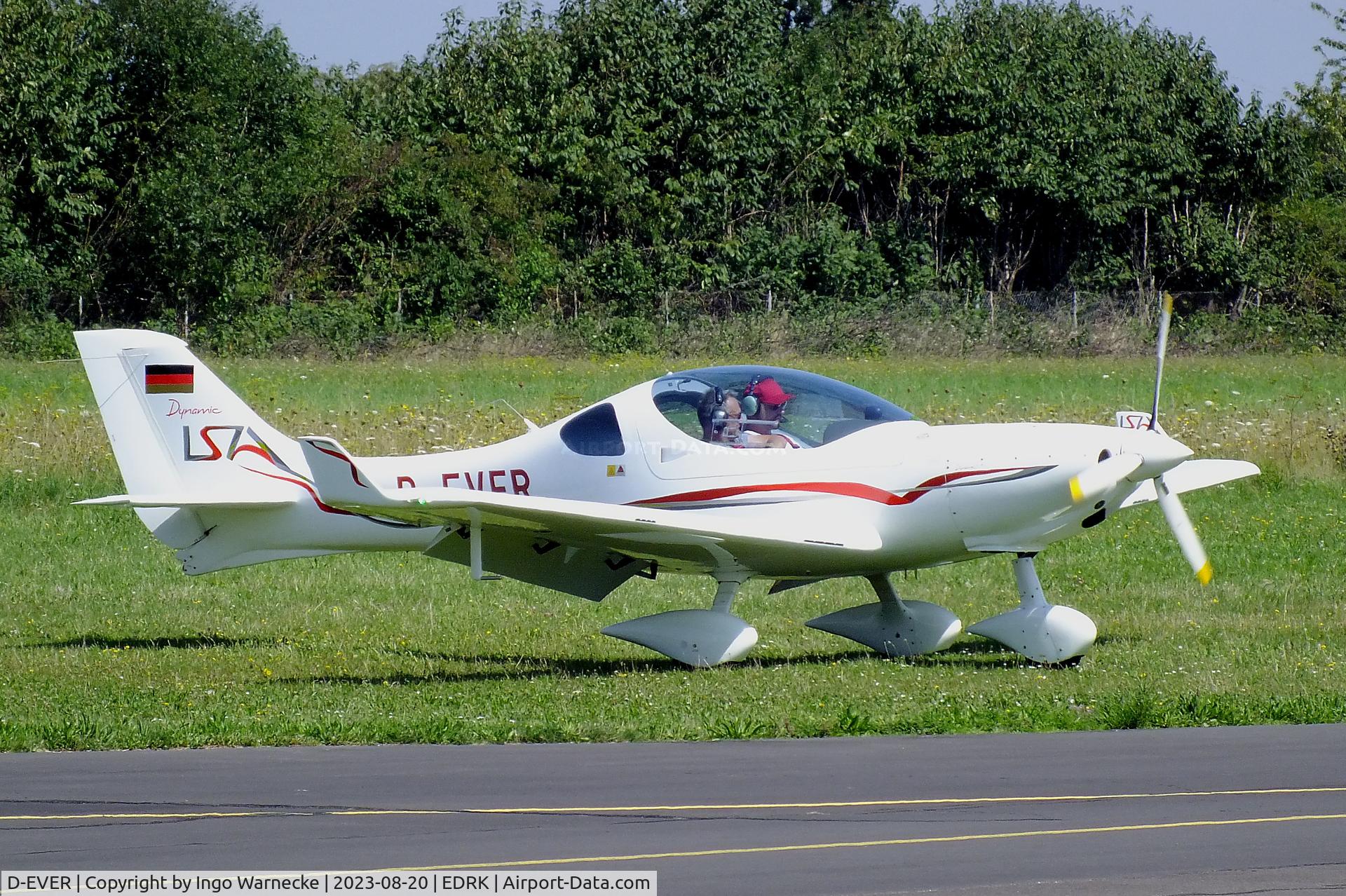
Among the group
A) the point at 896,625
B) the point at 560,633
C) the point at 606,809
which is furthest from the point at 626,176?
the point at 606,809

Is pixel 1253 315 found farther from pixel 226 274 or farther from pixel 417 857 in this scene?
pixel 417 857

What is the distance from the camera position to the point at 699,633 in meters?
10.5

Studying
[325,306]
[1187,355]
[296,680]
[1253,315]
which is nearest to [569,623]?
[296,680]

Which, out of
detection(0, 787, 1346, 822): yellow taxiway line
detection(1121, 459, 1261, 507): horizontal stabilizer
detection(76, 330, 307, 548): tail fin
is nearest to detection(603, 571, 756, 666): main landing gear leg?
detection(76, 330, 307, 548): tail fin

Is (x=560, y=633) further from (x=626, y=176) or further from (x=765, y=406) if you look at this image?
(x=626, y=176)

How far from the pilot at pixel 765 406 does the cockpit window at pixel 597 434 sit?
0.90m

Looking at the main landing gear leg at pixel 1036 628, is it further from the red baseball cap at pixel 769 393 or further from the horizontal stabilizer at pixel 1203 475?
the red baseball cap at pixel 769 393

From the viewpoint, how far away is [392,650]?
38.3ft

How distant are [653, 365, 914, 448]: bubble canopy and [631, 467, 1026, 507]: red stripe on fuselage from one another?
31cm

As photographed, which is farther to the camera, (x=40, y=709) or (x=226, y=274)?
(x=226, y=274)

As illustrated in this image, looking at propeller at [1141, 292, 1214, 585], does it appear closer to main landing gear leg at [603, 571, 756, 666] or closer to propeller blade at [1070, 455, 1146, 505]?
propeller blade at [1070, 455, 1146, 505]

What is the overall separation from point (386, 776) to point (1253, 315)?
37.3 meters

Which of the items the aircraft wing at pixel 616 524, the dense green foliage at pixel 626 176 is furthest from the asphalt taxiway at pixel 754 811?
the dense green foliage at pixel 626 176

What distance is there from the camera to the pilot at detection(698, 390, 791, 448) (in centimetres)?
1070
